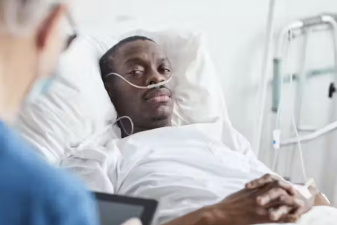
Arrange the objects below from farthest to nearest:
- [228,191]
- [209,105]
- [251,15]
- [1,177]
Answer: [251,15] → [209,105] → [228,191] → [1,177]

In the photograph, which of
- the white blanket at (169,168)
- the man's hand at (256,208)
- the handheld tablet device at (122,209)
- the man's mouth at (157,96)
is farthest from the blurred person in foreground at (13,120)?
the man's mouth at (157,96)

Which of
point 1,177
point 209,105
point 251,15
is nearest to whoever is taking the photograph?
point 1,177

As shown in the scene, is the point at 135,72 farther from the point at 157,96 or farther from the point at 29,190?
the point at 29,190

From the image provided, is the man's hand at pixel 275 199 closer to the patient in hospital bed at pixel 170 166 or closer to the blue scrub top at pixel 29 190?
the patient in hospital bed at pixel 170 166

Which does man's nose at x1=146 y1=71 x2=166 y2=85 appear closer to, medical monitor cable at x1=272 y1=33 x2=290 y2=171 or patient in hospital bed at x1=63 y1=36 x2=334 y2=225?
patient in hospital bed at x1=63 y1=36 x2=334 y2=225

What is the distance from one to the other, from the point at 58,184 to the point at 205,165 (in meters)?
1.02

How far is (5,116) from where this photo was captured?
56 centimetres

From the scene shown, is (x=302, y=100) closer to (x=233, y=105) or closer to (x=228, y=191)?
(x=233, y=105)

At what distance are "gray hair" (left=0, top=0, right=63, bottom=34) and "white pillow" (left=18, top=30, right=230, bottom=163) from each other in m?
0.76

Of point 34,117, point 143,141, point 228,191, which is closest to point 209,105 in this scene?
point 143,141

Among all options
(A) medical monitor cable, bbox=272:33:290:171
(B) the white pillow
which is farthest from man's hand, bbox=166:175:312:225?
(A) medical monitor cable, bbox=272:33:290:171

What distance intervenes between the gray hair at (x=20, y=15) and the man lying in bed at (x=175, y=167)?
0.75m

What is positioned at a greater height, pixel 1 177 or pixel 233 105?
pixel 1 177

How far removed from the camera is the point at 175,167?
1.48m
